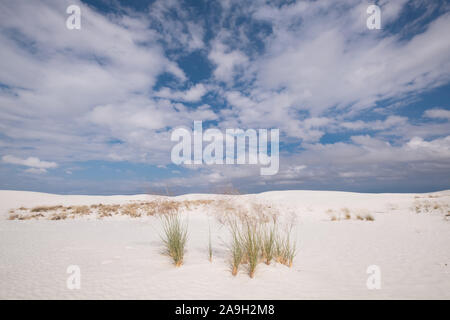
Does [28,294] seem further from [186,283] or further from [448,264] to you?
[448,264]

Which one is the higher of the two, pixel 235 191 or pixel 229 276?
pixel 235 191

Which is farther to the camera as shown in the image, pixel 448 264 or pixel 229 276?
pixel 448 264

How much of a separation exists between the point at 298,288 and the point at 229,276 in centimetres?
155

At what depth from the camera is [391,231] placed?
39.6 feet

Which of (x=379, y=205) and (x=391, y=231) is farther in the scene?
(x=379, y=205)

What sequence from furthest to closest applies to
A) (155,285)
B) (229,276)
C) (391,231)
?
(391,231)
(229,276)
(155,285)

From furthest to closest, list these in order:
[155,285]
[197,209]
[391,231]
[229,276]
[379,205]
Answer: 1. [379,205]
2. [197,209]
3. [391,231]
4. [229,276]
5. [155,285]

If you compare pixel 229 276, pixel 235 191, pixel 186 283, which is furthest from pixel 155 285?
pixel 235 191

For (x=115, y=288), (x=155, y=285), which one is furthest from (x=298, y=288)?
(x=115, y=288)

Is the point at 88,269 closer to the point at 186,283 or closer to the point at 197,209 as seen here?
the point at 186,283

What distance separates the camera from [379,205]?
971 inches
